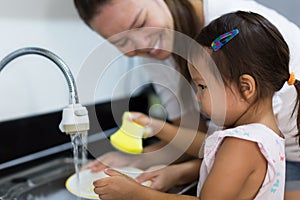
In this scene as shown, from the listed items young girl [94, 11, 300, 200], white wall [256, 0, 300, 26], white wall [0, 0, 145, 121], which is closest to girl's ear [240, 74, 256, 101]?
young girl [94, 11, 300, 200]

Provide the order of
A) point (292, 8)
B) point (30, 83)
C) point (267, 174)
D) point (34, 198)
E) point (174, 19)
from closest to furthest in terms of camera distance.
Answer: point (267, 174)
point (34, 198)
point (174, 19)
point (30, 83)
point (292, 8)

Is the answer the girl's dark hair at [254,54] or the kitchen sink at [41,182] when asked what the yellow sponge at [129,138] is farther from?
the girl's dark hair at [254,54]

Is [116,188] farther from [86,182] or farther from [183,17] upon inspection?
[183,17]

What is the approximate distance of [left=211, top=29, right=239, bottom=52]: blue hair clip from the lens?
75 centimetres

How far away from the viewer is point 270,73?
76 centimetres

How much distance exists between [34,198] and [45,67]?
1.41ft

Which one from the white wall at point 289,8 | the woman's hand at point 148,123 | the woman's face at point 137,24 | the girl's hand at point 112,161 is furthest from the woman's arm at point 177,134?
the white wall at point 289,8

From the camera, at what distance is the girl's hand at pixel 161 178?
0.94m

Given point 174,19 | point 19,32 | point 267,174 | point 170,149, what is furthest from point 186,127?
point 19,32

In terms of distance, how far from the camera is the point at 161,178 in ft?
3.13

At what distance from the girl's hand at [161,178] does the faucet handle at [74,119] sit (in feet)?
0.83

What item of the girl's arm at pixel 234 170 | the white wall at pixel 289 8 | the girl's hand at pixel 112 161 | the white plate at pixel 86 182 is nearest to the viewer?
the girl's arm at pixel 234 170

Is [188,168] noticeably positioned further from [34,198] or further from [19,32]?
[19,32]

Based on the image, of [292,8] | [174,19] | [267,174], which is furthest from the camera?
[292,8]
